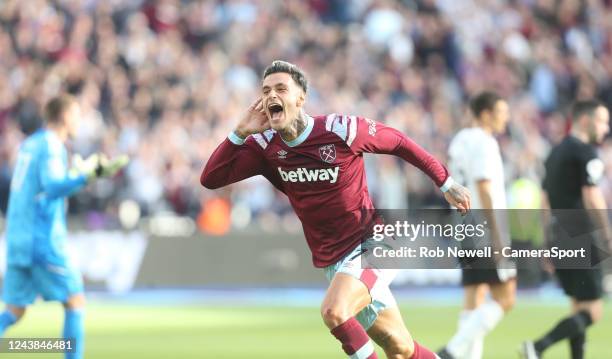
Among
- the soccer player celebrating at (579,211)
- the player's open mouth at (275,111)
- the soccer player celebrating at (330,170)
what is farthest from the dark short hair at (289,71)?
the soccer player celebrating at (579,211)

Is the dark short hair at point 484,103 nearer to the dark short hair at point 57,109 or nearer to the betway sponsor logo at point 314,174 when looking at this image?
the betway sponsor logo at point 314,174

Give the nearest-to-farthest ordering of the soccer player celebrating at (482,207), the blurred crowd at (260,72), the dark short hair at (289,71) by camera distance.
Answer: the dark short hair at (289,71) < the soccer player celebrating at (482,207) < the blurred crowd at (260,72)

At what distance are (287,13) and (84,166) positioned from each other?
1700cm

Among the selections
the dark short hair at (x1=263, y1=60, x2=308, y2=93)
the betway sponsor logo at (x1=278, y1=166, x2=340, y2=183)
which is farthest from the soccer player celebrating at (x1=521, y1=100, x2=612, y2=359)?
the dark short hair at (x1=263, y1=60, x2=308, y2=93)

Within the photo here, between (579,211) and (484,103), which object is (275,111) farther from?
(579,211)

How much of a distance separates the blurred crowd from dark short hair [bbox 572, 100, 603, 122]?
1079 cm

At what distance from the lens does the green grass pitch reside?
13094 millimetres

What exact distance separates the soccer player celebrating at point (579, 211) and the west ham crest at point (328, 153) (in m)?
3.42

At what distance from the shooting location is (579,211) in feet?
37.3

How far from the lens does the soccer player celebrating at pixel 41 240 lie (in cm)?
1082

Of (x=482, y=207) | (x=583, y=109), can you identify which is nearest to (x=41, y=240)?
(x=482, y=207)

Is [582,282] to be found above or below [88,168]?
below

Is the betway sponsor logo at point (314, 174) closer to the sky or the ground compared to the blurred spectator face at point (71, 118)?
closer to the ground

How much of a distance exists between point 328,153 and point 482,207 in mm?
2818
